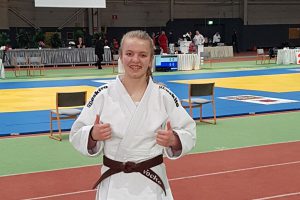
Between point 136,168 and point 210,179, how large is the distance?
12.8ft

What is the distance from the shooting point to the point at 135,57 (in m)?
2.94

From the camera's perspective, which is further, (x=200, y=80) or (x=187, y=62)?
(x=187, y=62)

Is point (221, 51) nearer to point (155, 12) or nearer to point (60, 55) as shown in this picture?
point (155, 12)

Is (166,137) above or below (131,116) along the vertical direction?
below

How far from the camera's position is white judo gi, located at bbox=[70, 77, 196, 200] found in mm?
2926

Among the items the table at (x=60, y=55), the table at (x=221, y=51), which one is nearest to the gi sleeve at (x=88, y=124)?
the table at (x=60, y=55)

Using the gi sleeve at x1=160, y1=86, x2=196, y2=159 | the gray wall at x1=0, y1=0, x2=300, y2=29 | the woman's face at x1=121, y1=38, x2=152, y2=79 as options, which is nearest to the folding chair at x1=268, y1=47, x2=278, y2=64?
the gray wall at x1=0, y1=0, x2=300, y2=29

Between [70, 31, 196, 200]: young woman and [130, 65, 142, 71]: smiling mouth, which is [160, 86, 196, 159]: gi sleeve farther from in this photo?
[130, 65, 142, 71]: smiling mouth

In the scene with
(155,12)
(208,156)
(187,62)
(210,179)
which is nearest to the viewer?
(210,179)

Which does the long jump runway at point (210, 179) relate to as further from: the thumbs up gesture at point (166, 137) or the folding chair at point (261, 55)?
the folding chair at point (261, 55)

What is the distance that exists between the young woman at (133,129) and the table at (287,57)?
87.2ft

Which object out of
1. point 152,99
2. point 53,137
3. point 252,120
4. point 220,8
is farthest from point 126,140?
point 220,8

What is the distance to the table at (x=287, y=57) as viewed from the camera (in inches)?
1123

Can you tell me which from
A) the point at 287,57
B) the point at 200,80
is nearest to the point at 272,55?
the point at 287,57
